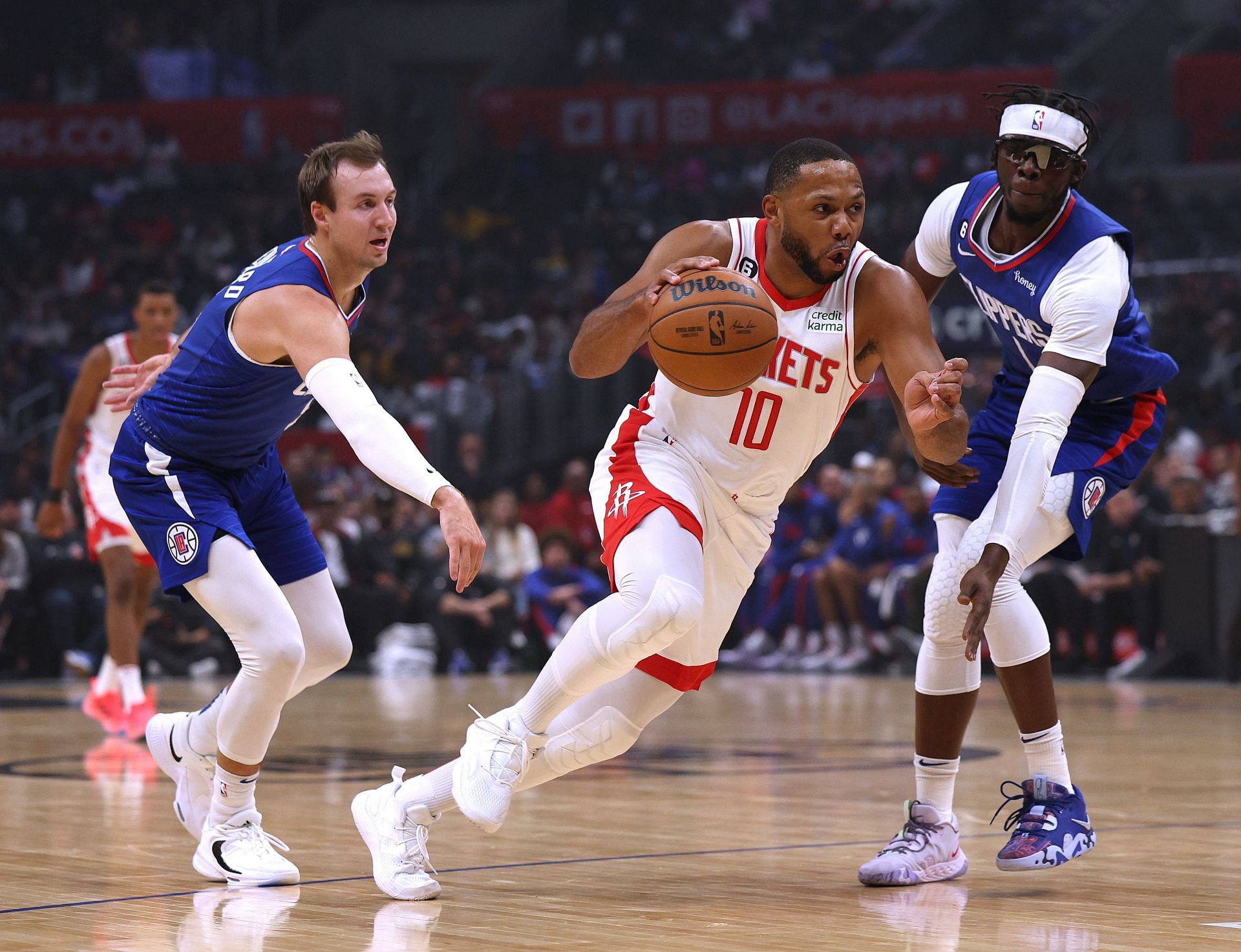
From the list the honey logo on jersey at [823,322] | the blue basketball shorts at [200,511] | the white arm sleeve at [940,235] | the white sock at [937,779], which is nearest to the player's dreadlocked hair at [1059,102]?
the white arm sleeve at [940,235]

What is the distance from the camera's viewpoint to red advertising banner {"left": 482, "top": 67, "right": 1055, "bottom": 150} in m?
23.3

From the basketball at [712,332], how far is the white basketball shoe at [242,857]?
1673 mm

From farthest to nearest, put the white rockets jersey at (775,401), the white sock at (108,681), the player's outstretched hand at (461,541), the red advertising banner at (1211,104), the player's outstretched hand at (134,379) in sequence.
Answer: the red advertising banner at (1211,104) < the white sock at (108,681) < the player's outstretched hand at (134,379) < the white rockets jersey at (775,401) < the player's outstretched hand at (461,541)

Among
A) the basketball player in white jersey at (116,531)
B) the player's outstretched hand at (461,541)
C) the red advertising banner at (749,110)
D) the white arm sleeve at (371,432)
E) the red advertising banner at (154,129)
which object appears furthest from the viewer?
the red advertising banner at (154,129)

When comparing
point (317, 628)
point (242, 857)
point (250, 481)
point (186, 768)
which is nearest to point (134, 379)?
point (250, 481)

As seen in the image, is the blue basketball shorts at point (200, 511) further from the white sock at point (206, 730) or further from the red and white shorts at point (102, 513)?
the red and white shorts at point (102, 513)

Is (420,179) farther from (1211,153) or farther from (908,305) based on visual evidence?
(908,305)

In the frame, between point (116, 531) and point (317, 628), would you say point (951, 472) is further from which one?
point (116, 531)

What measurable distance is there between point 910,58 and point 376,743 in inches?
775

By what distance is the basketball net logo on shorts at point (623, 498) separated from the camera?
4.43 m

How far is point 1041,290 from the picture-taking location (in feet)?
15.6

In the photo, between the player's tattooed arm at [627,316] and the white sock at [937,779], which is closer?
the player's tattooed arm at [627,316]

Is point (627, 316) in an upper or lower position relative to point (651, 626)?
upper

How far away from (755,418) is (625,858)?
4.56 ft
